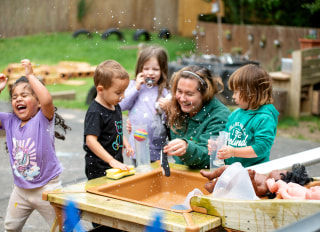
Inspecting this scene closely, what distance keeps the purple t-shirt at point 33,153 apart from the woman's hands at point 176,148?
73cm

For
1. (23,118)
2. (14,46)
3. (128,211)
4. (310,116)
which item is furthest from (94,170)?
(14,46)

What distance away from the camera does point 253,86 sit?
301 centimetres

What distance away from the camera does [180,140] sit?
113 inches

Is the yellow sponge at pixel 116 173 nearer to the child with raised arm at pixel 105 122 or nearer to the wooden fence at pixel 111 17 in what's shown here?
the child with raised arm at pixel 105 122

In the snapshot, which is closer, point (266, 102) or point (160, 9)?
point (266, 102)

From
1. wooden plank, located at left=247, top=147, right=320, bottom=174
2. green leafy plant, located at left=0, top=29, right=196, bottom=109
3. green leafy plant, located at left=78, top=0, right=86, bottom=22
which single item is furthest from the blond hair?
green leafy plant, located at left=78, top=0, right=86, bottom=22

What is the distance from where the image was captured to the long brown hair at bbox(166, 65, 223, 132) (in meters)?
3.16

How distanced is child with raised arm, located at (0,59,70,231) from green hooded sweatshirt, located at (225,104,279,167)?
1124mm

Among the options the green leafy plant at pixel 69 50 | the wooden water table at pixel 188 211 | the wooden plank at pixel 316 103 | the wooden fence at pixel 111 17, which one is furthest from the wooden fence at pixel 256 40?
the wooden water table at pixel 188 211

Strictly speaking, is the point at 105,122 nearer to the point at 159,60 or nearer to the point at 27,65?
the point at 27,65

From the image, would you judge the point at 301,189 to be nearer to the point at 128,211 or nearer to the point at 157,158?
the point at 128,211

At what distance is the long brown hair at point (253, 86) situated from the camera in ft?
9.88

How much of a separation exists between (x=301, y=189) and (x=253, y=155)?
0.63m

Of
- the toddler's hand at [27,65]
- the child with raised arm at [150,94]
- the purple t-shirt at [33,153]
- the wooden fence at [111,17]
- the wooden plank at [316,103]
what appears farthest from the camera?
the wooden fence at [111,17]
